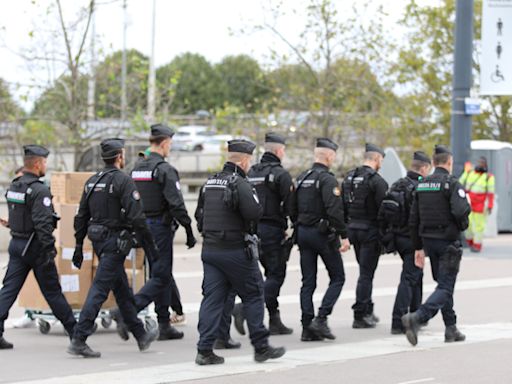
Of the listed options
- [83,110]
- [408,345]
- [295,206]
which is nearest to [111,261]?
[295,206]

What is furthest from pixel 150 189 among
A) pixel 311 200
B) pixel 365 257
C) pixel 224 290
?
pixel 365 257

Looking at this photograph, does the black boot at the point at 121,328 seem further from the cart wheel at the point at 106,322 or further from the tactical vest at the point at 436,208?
the tactical vest at the point at 436,208

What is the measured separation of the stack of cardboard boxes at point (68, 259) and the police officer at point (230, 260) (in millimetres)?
2367

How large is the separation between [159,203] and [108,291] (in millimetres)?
1275

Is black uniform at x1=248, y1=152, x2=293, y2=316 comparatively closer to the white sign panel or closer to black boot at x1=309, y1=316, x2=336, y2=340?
black boot at x1=309, y1=316, x2=336, y2=340

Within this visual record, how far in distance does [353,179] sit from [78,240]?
3.31 m

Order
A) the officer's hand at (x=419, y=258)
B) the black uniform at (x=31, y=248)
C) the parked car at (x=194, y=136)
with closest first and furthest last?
the black uniform at (x=31, y=248) → the officer's hand at (x=419, y=258) → the parked car at (x=194, y=136)

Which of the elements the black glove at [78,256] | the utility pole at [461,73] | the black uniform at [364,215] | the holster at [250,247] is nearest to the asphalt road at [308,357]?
the black uniform at [364,215]

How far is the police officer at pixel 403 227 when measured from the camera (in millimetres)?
12648

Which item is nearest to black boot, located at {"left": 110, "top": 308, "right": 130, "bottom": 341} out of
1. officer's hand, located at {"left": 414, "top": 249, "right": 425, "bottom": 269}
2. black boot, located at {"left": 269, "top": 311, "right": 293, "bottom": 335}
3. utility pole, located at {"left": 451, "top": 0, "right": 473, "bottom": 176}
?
black boot, located at {"left": 269, "top": 311, "right": 293, "bottom": 335}

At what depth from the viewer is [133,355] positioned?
11305 millimetres

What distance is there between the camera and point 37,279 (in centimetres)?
1146

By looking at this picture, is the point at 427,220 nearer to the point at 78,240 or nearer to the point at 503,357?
the point at 503,357

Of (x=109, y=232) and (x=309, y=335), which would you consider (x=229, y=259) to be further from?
(x=309, y=335)
